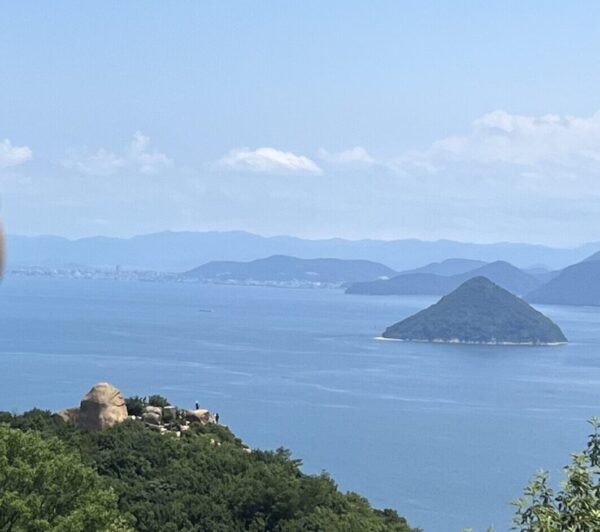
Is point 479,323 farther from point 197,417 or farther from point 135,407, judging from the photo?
point 135,407

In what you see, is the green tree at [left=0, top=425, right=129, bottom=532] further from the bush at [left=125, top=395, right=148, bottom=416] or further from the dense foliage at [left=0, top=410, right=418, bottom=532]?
the bush at [left=125, top=395, right=148, bottom=416]

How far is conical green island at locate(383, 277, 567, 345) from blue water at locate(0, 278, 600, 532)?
4137 mm

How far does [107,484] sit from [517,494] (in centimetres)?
3098

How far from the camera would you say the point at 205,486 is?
21.2m

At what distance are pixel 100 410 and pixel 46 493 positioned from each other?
9149 millimetres

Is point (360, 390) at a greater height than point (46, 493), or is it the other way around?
point (46, 493)

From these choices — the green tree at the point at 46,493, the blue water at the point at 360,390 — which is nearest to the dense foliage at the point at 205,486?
the green tree at the point at 46,493

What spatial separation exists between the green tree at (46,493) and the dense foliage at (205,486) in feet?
7.70

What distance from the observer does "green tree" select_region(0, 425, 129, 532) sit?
556 inches

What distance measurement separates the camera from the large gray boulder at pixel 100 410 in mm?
24250

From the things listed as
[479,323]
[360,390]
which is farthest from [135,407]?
[479,323]

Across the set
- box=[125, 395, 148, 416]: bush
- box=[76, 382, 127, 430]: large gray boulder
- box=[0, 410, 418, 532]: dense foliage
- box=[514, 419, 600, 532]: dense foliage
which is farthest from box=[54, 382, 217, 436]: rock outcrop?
box=[514, 419, 600, 532]: dense foliage

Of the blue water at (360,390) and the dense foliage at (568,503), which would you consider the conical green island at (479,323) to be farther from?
the dense foliage at (568,503)

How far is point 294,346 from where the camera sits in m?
108
